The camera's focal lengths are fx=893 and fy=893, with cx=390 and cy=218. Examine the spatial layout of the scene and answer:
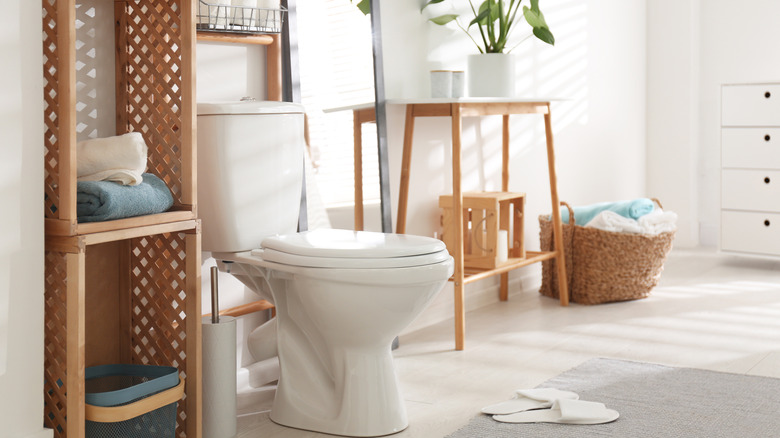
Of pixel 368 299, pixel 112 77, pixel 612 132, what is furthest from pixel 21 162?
pixel 612 132

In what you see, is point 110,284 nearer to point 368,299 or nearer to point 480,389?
point 368,299

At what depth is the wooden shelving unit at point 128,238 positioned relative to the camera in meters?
1.65

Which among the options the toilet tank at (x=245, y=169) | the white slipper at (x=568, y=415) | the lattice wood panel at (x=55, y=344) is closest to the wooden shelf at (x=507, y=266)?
the white slipper at (x=568, y=415)

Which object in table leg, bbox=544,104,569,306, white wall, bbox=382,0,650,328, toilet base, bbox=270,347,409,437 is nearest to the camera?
toilet base, bbox=270,347,409,437

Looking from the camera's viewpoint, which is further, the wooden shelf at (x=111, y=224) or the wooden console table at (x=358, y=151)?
the wooden console table at (x=358, y=151)

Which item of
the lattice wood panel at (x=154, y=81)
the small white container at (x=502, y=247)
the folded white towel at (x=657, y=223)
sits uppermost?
the lattice wood panel at (x=154, y=81)

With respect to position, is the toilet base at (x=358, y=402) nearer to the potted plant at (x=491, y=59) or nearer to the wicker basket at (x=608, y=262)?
the potted plant at (x=491, y=59)

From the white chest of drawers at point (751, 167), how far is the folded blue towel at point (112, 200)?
10.3 ft

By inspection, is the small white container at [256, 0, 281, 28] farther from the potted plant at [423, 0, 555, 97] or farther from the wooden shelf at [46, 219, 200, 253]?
the potted plant at [423, 0, 555, 97]

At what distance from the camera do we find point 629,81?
4.80 meters

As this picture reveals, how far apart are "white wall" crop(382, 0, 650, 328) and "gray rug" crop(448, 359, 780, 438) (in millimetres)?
884

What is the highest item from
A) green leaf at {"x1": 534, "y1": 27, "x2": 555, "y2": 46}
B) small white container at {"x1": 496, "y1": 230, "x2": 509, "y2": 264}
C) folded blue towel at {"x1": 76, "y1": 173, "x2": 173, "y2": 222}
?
green leaf at {"x1": 534, "y1": 27, "x2": 555, "y2": 46}

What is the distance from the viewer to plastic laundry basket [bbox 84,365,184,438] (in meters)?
1.75

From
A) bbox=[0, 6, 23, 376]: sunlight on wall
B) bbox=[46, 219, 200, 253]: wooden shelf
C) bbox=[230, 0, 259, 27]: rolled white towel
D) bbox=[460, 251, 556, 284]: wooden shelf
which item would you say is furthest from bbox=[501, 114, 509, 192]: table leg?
bbox=[0, 6, 23, 376]: sunlight on wall
